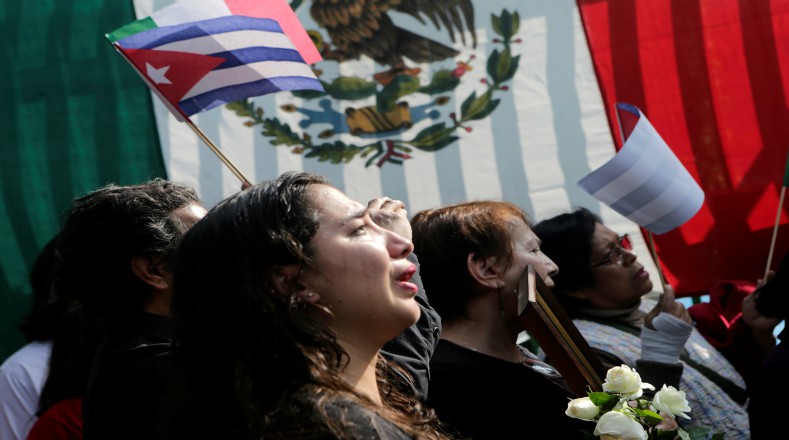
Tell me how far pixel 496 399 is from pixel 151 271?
86 centimetres

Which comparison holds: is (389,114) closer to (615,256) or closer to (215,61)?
(215,61)

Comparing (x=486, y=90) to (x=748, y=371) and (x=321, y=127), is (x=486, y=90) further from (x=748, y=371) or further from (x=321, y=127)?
(x=748, y=371)

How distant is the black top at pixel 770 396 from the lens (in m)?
2.58

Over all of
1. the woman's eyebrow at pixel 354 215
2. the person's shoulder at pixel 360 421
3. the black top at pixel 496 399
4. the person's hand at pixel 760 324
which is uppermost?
the woman's eyebrow at pixel 354 215

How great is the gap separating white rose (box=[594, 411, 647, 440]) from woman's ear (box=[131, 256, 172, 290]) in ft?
3.21

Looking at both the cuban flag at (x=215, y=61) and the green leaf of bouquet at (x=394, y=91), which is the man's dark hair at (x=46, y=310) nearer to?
the cuban flag at (x=215, y=61)

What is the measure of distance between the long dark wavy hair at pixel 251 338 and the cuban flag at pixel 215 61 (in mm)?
1884

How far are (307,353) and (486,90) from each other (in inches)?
134

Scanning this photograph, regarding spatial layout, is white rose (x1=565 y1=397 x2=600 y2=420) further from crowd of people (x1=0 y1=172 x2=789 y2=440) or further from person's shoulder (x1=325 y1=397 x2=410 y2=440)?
person's shoulder (x1=325 y1=397 x2=410 y2=440)

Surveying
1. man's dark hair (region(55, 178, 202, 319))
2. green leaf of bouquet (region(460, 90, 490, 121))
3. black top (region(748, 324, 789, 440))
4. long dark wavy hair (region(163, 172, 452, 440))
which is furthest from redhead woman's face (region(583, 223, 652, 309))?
long dark wavy hair (region(163, 172, 452, 440))

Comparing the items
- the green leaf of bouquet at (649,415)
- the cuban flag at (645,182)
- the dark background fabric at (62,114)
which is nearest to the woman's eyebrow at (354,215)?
the green leaf of bouquet at (649,415)

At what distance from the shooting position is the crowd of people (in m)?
1.48

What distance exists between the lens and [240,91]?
11.4 ft

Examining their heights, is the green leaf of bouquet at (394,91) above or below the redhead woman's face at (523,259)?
above
